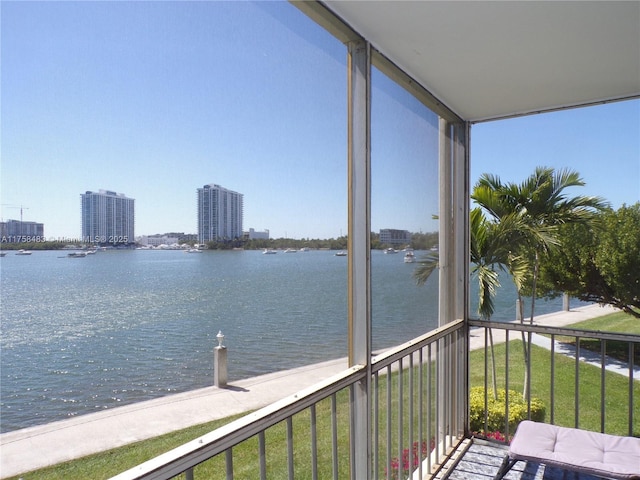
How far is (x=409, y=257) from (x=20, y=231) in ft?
7.06

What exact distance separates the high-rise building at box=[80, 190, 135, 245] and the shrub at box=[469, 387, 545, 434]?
337 cm

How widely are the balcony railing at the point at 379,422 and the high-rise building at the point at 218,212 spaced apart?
1.82 feet

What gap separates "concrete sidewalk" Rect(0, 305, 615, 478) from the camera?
2.43ft

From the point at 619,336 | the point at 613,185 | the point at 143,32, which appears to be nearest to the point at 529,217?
the point at 613,185

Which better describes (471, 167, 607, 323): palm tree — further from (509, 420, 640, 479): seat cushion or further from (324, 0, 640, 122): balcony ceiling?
(509, 420, 640, 479): seat cushion

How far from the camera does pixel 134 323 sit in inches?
36.5

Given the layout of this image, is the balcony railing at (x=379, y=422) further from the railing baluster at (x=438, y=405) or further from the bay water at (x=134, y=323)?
the bay water at (x=134, y=323)

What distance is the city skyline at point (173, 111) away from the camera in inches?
31.5

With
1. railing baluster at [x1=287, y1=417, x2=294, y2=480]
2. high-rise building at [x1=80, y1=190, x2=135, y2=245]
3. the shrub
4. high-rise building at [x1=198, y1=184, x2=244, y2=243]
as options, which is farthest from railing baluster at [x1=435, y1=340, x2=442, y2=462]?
high-rise building at [x1=80, y1=190, x2=135, y2=245]

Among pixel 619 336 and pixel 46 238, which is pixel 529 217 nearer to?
pixel 619 336

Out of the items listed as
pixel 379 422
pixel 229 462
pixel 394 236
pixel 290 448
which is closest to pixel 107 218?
pixel 229 462

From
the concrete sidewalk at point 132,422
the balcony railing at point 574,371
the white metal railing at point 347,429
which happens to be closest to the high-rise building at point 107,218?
the concrete sidewalk at point 132,422

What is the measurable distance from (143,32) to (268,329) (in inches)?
33.2

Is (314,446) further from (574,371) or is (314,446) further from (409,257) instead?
(574,371)
